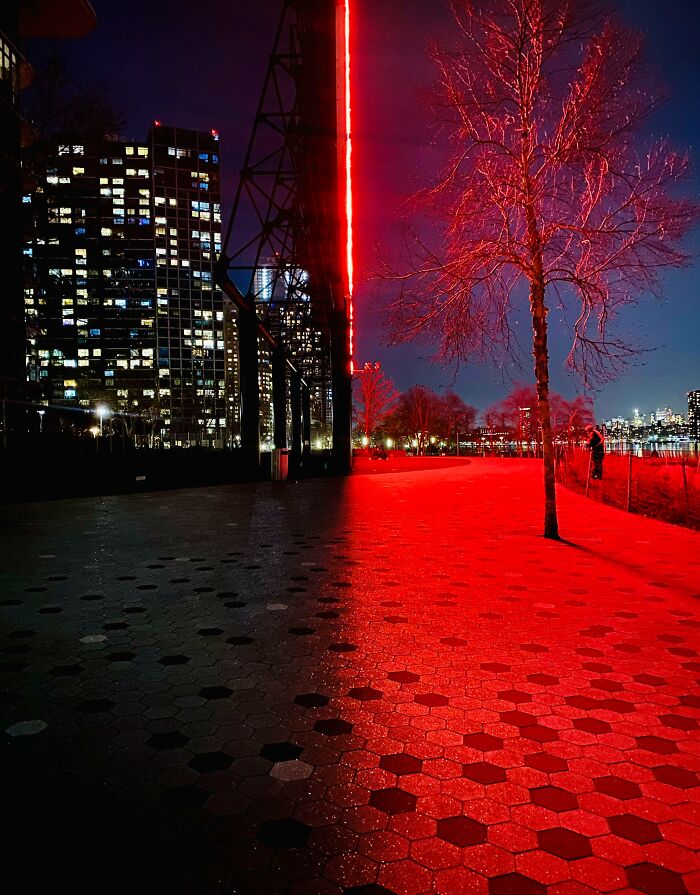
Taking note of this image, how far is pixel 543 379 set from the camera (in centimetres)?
916

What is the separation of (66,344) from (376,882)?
14061 centimetres

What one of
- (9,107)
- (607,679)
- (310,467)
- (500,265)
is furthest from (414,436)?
(607,679)

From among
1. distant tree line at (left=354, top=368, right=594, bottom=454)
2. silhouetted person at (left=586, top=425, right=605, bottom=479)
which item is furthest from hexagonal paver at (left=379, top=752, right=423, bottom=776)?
distant tree line at (left=354, top=368, right=594, bottom=454)

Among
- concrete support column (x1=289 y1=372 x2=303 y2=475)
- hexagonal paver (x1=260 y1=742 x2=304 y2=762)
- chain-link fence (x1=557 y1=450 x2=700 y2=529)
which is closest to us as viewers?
hexagonal paver (x1=260 y1=742 x2=304 y2=762)

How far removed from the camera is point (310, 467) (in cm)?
3005

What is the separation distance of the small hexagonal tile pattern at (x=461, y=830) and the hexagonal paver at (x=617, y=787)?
25.9 inches

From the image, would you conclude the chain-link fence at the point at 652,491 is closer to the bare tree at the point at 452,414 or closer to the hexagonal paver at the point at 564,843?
the hexagonal paver at the point at 564,843

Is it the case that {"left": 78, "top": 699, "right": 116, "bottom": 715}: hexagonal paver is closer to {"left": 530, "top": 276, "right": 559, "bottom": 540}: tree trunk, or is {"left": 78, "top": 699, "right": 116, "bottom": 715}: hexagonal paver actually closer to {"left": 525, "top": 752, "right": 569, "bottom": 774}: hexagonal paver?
{"left": 525, "top": 752, "right": 569, "bottom": 774}: hexagonal paver

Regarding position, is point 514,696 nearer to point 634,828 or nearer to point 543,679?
point 543,679

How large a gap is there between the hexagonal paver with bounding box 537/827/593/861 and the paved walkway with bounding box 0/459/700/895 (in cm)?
1

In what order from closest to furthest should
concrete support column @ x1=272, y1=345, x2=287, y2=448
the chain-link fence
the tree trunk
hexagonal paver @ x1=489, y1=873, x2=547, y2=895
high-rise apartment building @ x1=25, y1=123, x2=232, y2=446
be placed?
1. hexagonal paver @ x1=489, y1=873, x2=547, y2=895
2. the tree trunk
3. the chain-link fence
4. concrete support column @ x1=272, y1=345, x2=287, y2=448
5. high-rise apartment building @ x1=25, y1=123, x2=232, y2=446

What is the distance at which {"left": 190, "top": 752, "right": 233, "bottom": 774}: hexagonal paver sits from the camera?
9.02 ft

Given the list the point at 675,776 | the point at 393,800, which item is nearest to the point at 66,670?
the point at 393,800

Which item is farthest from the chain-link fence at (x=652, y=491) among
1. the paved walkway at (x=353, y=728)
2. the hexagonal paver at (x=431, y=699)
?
the hexagonal paver at (x=431, y=699)
